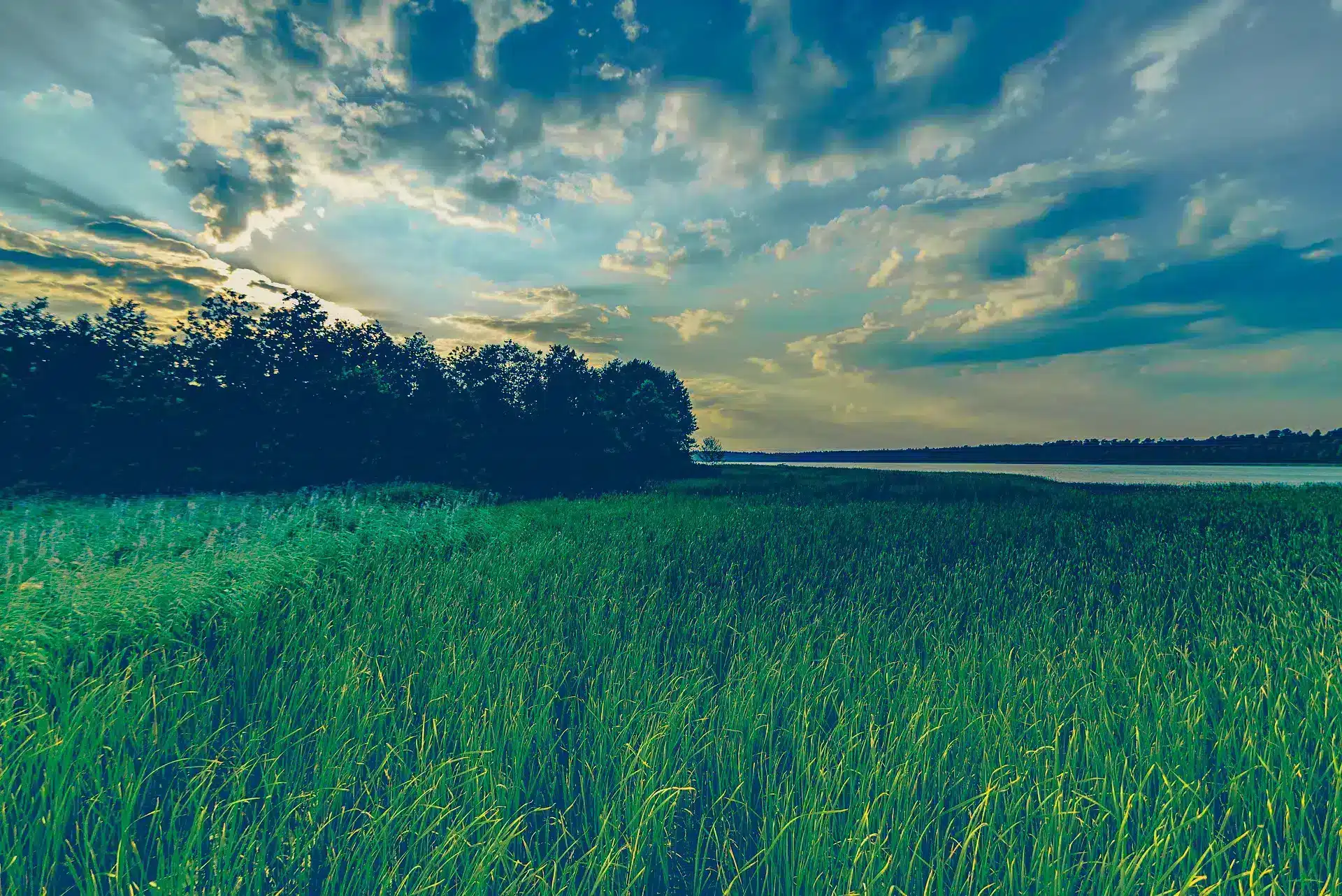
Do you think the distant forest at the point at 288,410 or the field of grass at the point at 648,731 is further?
the distant forest at the point at 288,410

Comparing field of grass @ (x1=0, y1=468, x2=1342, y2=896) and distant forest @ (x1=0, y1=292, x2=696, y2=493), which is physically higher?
distant forest @ (x1=0, y1=292, x2=696, y2=493)

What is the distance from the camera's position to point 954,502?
60.5ft

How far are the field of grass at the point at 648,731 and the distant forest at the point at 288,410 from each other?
19.5 meters

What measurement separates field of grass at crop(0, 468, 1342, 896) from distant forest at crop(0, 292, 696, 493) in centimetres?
1955

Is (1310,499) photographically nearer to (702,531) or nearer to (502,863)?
(702,531)

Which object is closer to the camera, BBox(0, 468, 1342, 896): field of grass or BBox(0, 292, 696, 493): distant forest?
BBox(0, 468, 1342, 896): field of grass

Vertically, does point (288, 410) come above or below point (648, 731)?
above

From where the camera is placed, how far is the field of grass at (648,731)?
2371 millimetres

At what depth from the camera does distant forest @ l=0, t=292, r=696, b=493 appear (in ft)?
67.4

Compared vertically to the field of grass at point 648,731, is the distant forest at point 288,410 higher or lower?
higher

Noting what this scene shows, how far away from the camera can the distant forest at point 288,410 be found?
20531 mm

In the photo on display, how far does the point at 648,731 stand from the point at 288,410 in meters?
30.0

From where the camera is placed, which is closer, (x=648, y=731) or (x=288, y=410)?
(x=648, y=731)

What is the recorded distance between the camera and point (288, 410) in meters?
Answer: 26.3
